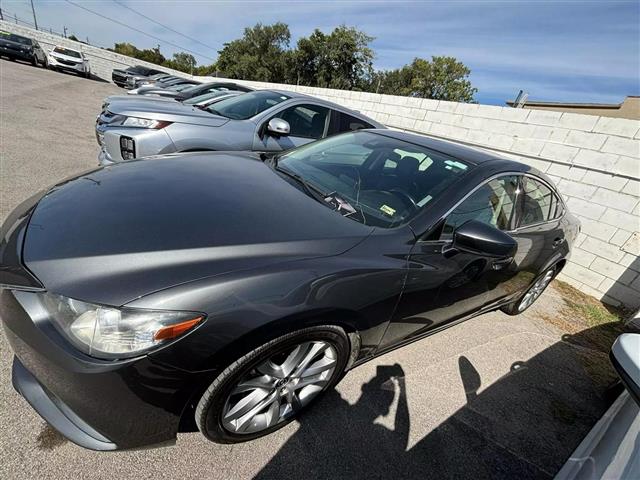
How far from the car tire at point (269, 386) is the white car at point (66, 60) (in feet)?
80.4

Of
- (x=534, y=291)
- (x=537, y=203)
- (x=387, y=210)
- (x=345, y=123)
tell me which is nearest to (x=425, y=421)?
(x=387, y=210)

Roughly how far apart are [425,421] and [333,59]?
156 feet

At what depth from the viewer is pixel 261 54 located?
156ft

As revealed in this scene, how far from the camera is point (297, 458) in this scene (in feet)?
5.39

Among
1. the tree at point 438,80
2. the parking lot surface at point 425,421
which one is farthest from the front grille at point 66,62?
the tree at point 438,80

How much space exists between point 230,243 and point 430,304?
4.21 ft

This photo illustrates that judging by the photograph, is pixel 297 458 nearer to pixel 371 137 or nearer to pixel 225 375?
pixel 225 375

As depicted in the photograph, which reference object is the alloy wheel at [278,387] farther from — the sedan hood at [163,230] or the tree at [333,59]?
the tree at [333,59]

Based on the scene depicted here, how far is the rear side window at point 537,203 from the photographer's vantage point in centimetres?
255

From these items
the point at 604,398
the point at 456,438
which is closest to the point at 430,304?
the point at 456,438

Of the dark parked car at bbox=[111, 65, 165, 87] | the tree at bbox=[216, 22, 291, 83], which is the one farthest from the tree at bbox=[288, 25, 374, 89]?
the dark parked car at bbox=[111, 65, 165, 87]

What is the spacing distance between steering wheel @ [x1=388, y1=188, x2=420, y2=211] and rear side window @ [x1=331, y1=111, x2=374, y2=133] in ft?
10.1

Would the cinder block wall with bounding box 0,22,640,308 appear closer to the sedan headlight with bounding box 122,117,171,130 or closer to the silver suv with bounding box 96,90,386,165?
the silver suv with bounding box 96,90,386,165

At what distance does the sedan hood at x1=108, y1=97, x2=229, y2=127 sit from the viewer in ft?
11.9
